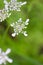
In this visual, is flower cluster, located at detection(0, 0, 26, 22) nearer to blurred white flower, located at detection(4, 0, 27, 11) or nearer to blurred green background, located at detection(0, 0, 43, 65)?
blurred white flower, located at detection(4, 0, 27, 11)

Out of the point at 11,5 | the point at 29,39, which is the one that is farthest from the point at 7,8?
the point at 29,39

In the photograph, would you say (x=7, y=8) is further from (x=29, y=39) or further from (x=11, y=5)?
(x=29, y=39)

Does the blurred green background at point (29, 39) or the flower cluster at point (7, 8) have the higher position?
the blurred green background at point (29, 39)

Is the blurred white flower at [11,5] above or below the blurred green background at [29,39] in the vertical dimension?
below

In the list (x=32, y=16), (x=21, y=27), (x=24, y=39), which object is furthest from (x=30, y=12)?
(x=21, y=27)

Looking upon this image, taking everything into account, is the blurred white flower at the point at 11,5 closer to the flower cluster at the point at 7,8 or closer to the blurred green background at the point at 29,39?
the flower cluster at the point at 7,8

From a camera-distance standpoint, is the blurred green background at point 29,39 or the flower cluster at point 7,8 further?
the blurred green background at point 29,39

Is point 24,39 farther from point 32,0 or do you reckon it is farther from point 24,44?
point 32,0

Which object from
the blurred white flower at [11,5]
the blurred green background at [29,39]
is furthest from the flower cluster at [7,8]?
the blurred green background at [29,39]

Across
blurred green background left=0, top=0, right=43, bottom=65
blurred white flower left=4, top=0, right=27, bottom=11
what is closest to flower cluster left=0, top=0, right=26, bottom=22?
blurred white flower left=4, top=0, right=27, bottom=11
